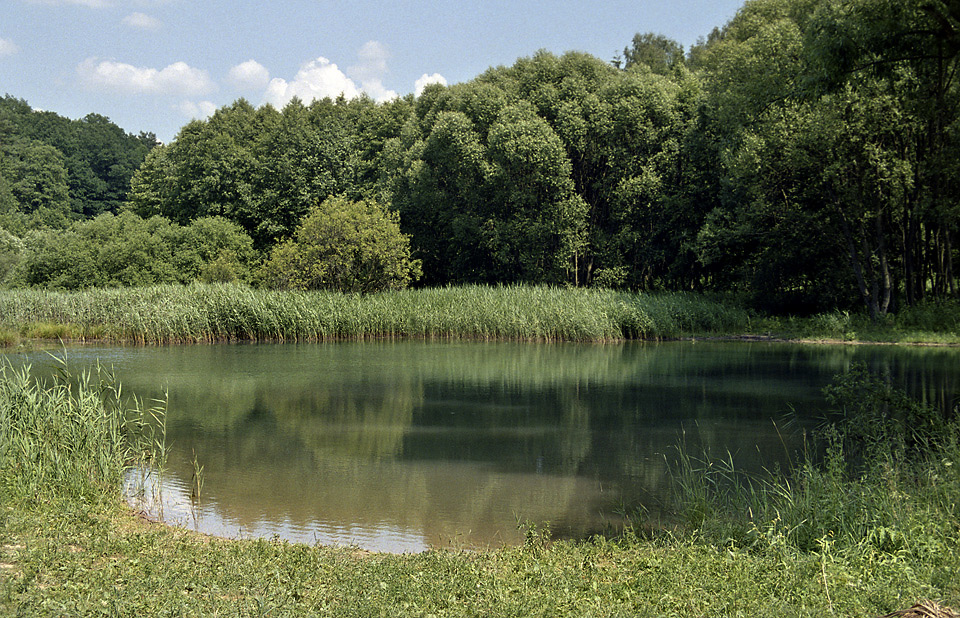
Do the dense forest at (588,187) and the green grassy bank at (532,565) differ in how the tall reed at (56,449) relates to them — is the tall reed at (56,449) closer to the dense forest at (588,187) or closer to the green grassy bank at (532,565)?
the green grassy bank at (532,565)

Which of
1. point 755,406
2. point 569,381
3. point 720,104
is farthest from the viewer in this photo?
point 720,104

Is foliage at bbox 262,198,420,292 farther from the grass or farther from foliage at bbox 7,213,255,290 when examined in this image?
the grass

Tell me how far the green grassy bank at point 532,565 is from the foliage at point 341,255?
2604cm

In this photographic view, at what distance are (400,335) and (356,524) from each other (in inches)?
830

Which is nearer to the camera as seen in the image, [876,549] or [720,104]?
[876,549]

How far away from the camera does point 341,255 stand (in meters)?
33.2

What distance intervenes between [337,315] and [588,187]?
18643mm

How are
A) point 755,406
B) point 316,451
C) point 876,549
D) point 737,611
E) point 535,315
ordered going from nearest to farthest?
point 737,611
point 876,549
point 316,451
point 755,406
point 535,315

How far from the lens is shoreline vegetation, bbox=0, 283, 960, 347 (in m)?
25.5

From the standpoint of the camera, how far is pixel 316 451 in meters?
10.6

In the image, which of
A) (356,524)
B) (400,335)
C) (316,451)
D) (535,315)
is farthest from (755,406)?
(400,335)

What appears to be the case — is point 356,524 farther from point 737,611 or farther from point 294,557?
point 737,611

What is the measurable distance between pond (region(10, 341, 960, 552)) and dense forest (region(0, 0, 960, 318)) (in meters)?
5.97

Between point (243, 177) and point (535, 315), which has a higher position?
point (243, 177)
